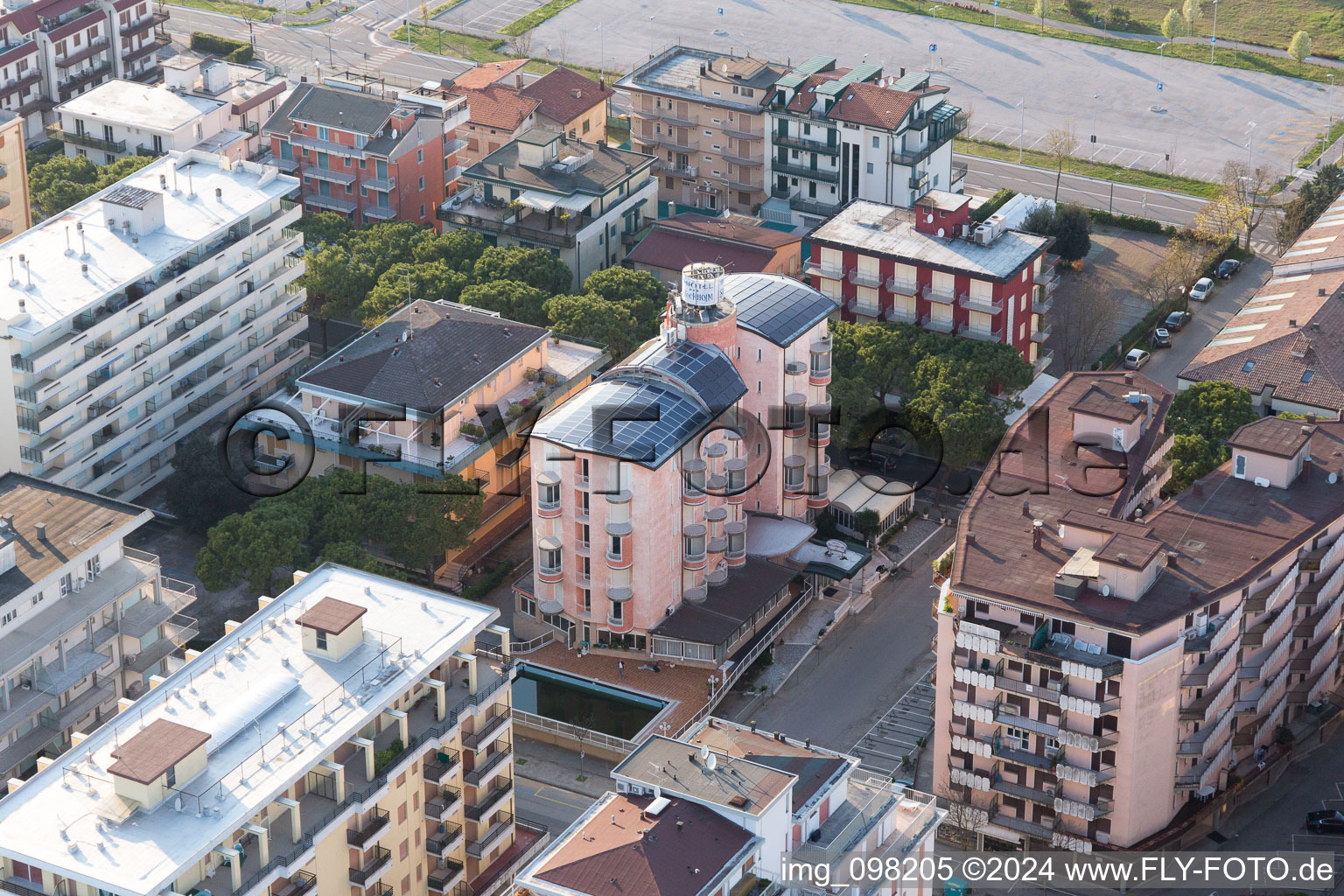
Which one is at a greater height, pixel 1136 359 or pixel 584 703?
pixel 1136 359

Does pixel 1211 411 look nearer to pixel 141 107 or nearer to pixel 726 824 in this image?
pixel 726 824

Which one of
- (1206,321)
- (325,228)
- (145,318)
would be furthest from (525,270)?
(1206,321)

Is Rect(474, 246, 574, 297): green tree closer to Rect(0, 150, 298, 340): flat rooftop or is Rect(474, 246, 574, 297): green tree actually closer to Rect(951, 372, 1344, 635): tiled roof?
Rect(0, 150, 298, 340): flat rooftop

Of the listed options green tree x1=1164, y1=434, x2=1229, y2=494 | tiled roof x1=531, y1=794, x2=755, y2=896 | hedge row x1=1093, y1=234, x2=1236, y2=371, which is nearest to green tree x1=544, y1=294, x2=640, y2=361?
hedge row x1=1093, y1=234, x2=1236, y2=371

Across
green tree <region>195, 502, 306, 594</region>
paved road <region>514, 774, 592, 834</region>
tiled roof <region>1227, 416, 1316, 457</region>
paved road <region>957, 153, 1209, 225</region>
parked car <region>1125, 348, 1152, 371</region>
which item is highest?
tiled roof <region>1227, 416, 1316, 457</region>

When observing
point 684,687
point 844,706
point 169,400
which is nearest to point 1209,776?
point 844,706

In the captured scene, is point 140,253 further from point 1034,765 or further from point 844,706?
point 1034,765
